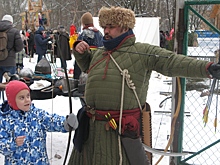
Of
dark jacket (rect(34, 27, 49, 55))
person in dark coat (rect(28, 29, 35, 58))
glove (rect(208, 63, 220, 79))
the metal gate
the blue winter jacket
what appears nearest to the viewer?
glove (rect(208, 63, 220, 79))

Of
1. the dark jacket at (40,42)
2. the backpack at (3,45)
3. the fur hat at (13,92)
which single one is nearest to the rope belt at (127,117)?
the fur hat at (13,92)

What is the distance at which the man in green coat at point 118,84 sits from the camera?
226cm

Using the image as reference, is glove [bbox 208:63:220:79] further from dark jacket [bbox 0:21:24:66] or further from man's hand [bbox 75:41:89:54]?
dark jacket [bbox 0:21:24:66]

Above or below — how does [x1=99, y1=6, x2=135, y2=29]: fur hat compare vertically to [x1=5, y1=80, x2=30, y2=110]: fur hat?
above

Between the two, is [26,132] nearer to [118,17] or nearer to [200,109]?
[118,17]

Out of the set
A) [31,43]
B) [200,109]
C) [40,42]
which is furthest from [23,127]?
[31,43]

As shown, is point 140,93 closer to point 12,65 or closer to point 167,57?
point 167,57

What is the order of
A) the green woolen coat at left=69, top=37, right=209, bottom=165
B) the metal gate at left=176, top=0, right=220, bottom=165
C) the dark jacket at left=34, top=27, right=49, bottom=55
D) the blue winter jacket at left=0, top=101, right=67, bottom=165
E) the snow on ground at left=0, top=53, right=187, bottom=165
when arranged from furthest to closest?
the dark jacket at left=34, top=27, right=49, bottom=55
the snow on ground at left=0, top=53, right=187, bottom=165
the metal gate at left=176, top=0, right=220, bottom=165
the blue winter jacket at left=0, top=101, right=67, bottom=165
the green woolen coat at left=69, top=37, right=209, bottom=165

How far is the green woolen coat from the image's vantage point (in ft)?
7.34

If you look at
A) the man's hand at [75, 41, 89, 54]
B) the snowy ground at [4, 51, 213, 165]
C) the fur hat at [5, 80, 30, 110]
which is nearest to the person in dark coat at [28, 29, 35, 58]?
the snowy ground at [4, 51, 213, 165]

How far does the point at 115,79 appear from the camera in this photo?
2.27 metres

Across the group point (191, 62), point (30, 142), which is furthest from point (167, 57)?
point (30, 142)

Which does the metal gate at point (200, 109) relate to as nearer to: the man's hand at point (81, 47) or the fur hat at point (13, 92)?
the man's hand at point (81, 47)

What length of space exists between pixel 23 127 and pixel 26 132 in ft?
0.14
